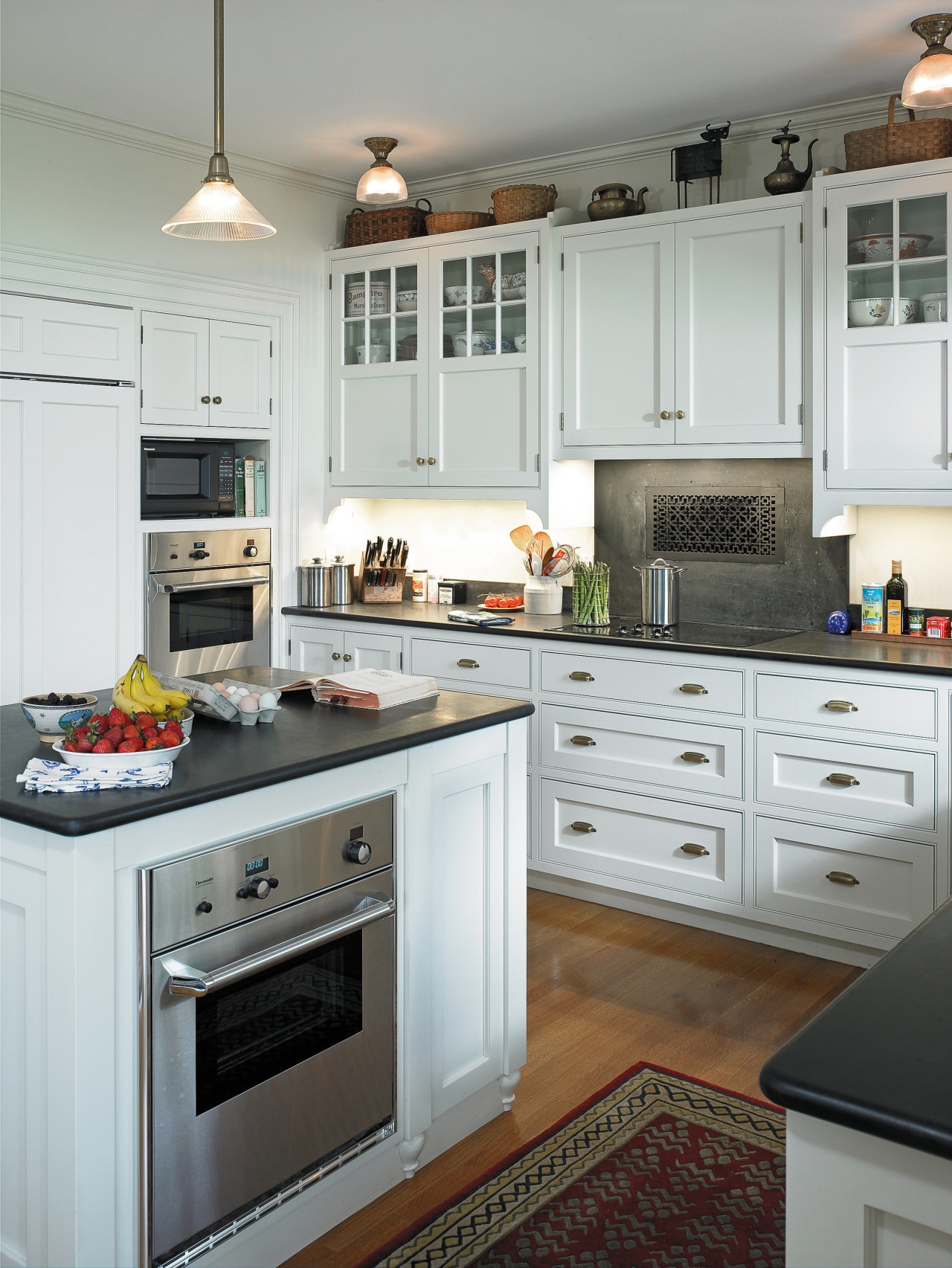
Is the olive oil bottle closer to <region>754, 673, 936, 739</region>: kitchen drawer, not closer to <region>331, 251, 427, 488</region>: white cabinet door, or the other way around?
<region>754, 673, 936, 739</region>: kitchen drawer

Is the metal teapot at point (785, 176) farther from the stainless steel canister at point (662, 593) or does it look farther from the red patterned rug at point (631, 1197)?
the red patterned rug at point (631, 1197)

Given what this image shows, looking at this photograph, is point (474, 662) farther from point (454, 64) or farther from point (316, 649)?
point (454, 64)

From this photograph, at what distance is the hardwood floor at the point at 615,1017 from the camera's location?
240cm

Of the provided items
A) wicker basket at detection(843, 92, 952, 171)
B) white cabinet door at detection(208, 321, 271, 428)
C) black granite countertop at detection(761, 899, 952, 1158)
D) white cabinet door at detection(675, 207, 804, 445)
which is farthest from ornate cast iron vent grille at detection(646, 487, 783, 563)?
black granite countertop at detection(761, 899, 952, 1158)

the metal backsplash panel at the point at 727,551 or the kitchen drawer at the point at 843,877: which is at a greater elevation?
the metal backsplash panel at the point at 727,551

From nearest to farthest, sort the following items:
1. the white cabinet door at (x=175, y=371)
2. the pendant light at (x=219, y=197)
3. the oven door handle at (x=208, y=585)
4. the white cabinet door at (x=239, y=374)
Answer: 1. the pendant light at (x=219, y=197)
2. the white cabinet door at (x=175, y=371)
3. the oven door handle at (x=208, y=585)
4. the white cabinet door at (x=239, y=374)

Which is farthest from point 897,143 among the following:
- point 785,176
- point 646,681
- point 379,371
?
point 379,371

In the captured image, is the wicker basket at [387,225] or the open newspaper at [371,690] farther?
the wicker basket at [387,225]

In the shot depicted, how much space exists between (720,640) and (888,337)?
1.10 m

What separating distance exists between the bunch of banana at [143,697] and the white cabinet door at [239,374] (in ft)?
8.18

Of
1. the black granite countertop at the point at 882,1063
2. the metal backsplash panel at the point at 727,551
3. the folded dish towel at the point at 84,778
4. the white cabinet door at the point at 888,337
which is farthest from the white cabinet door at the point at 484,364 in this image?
the black granite countertop at the point at 882,1063

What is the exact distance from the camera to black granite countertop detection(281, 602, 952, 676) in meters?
3.38

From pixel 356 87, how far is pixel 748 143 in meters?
1.44

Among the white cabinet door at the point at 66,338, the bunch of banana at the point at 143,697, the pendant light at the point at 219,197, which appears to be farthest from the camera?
the white cabinet door at the point at 66,338
